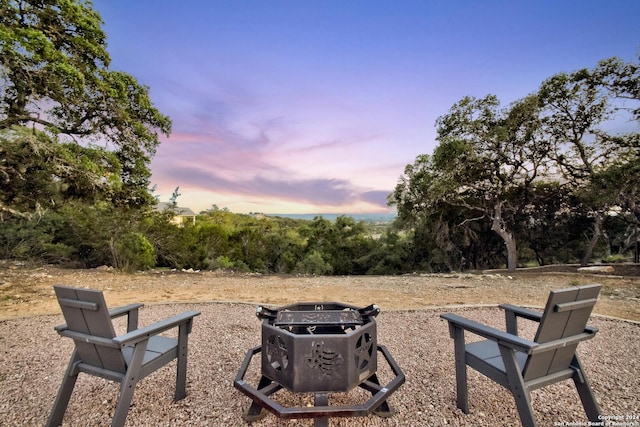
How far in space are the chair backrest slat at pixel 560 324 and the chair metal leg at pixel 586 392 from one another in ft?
0.23

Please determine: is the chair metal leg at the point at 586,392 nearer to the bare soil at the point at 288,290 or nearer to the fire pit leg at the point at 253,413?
the fire pit leg at the point at 253,413

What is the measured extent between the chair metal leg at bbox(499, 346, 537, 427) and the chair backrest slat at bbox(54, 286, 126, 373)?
2.37 metres

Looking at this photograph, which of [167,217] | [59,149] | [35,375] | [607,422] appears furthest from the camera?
[167,217]

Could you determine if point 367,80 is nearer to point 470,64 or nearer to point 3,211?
point 470,64

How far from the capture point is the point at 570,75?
36.3ft

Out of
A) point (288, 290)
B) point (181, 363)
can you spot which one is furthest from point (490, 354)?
point (288, 290)

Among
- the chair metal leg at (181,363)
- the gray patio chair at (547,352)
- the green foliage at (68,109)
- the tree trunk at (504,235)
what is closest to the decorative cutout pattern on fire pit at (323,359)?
the gray patio chair at (547,352)

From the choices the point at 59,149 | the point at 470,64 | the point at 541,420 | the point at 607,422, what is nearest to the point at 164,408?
the point at 541,420

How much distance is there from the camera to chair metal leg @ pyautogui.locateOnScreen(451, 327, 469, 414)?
223 cm

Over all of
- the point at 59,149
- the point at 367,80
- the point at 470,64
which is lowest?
the point at 59,149

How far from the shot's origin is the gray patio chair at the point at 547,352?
1765 mm

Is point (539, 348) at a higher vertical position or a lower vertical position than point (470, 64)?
lower

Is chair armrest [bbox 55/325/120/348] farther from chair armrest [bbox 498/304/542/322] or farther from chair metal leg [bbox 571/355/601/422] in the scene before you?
chair metal leg [bbox 571/355/601/422]

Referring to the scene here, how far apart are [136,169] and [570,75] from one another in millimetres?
15289
